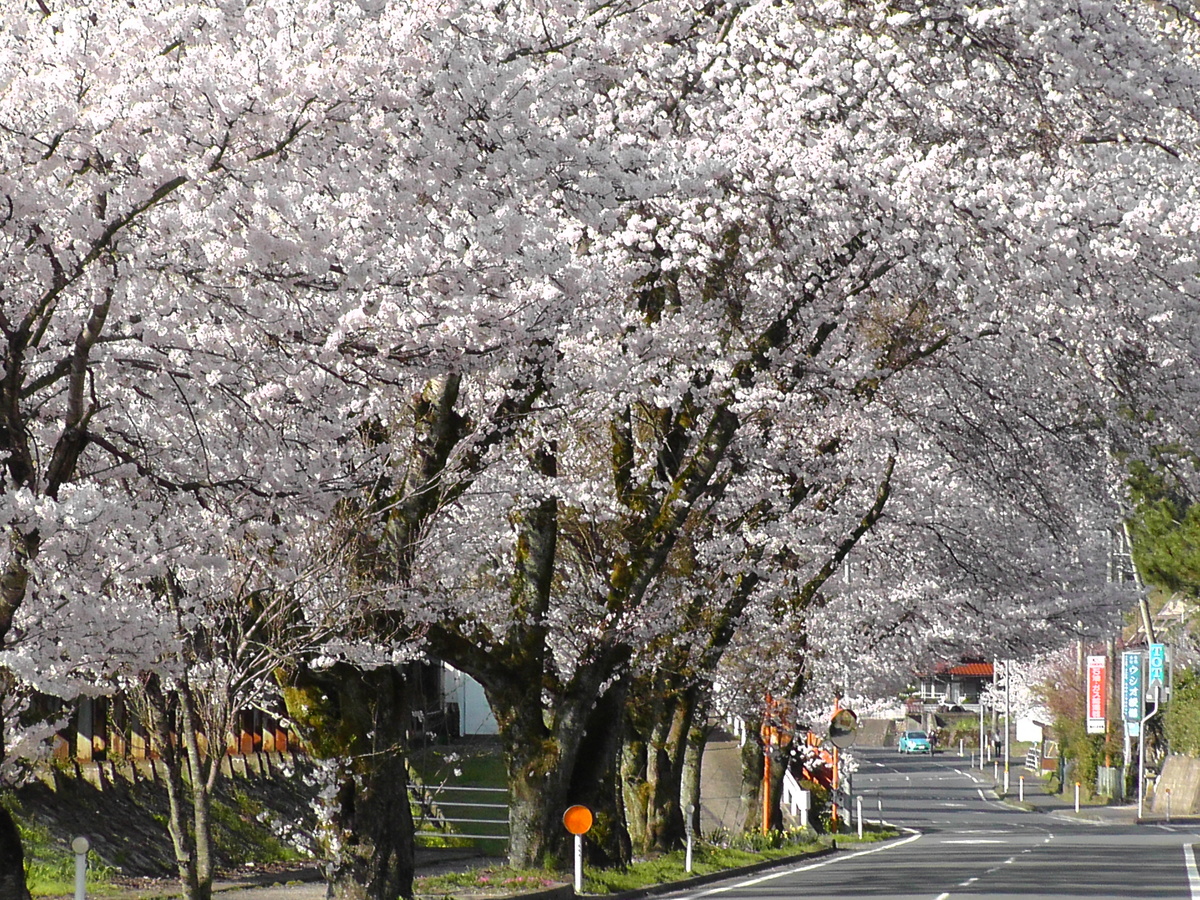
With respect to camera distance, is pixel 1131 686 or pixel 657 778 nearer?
pixel 657 778

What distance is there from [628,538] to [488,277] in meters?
8.08

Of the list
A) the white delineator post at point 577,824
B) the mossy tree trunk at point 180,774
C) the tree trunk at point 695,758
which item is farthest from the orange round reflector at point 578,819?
the tree trunk at point 695,758

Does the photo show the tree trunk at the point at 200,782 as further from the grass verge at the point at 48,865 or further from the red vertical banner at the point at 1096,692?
the red vertical banner at the point at 1096,692

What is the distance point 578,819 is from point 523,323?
761cm

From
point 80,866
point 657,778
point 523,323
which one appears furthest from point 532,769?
point 657,778

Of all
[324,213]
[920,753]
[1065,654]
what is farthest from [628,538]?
[920,753]

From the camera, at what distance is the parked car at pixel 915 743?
3834 inches

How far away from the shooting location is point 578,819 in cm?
1641

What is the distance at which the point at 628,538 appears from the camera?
694 inches

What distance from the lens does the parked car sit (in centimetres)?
9738

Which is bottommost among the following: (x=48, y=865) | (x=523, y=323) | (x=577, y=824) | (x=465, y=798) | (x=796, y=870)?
(x=796, y=870)

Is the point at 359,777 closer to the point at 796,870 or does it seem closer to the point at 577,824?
the point at 577,824

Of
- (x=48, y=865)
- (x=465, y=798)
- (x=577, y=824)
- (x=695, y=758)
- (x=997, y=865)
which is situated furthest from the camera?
(x=695, y=758)

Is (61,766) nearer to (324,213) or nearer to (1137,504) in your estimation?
(324,213)
